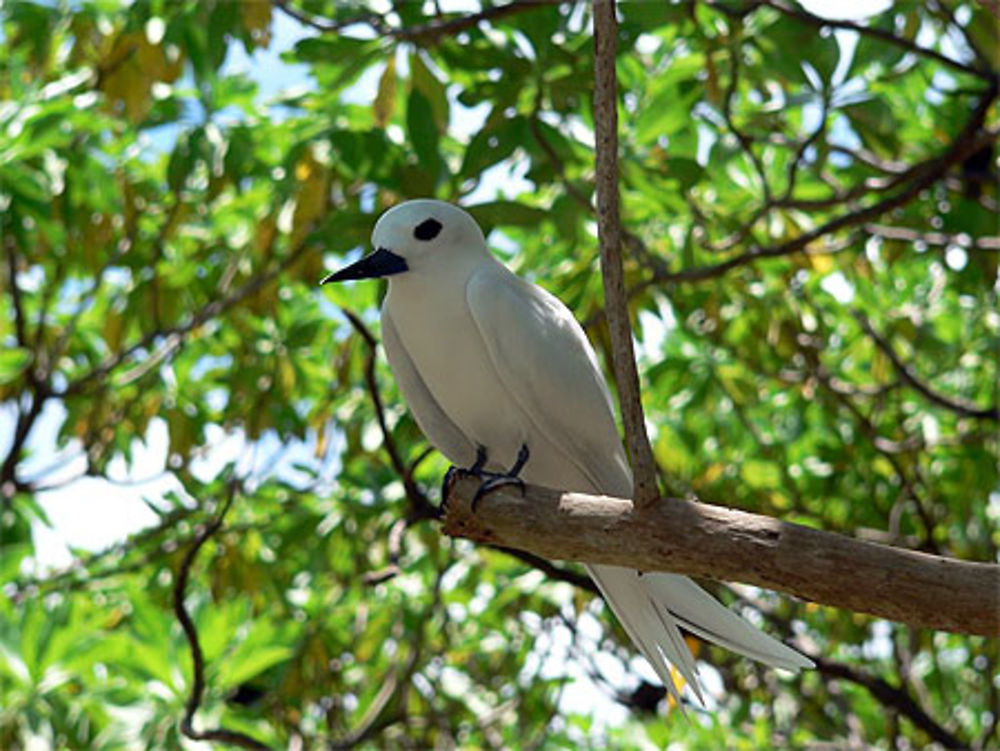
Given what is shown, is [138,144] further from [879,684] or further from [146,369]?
[879,684]

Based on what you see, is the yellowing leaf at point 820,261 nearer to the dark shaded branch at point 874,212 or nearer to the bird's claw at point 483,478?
the dark shaded branch at point 874,212

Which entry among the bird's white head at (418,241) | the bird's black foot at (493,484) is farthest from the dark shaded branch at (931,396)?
the bird's black foot at (493,484)

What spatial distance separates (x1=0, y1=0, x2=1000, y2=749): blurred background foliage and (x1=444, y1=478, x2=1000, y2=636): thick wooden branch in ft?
3.48

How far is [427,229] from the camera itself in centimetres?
272

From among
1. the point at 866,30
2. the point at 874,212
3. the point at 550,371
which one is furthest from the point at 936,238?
the point at 550,371

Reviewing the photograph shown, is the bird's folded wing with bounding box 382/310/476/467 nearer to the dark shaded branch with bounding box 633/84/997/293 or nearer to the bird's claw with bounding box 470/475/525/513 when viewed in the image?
the bird's claw with bounding box 470/475/525/513

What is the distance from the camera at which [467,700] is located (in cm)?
574

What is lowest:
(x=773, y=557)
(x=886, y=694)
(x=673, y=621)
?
Answer: (x=886, y=694)

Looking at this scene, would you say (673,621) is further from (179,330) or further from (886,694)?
(179,330)

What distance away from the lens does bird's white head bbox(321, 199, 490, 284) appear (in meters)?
2.68

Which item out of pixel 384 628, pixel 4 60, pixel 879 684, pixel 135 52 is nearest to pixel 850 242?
pixel 879 684

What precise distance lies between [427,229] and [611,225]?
77 centimetres

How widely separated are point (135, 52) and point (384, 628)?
7.51ft

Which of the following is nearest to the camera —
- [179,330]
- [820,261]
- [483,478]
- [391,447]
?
[483,478]
